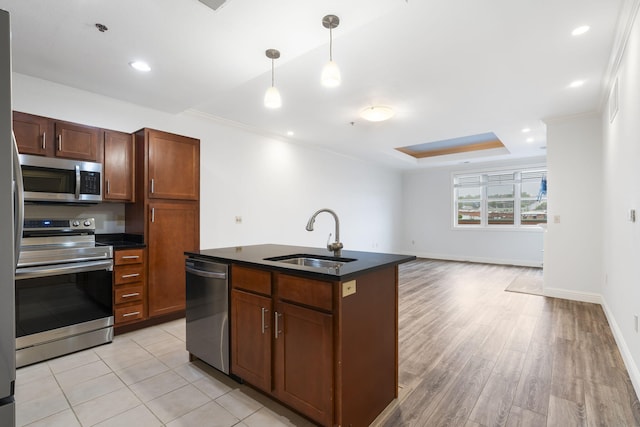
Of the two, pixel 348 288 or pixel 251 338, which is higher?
pixel 348 288

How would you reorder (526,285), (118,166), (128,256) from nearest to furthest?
(128,256) < (118,166) < (526,285)

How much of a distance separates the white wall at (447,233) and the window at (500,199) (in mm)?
207

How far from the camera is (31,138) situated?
2668 mm

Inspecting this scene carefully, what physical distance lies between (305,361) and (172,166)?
106 inches

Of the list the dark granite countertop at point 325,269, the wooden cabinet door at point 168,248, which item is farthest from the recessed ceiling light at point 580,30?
the wooden cabinet door at point 168,248

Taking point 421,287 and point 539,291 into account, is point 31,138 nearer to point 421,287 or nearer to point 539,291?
point 421,287

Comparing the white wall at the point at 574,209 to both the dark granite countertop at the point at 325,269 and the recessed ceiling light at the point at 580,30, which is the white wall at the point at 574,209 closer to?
the recessed ceiling light at the point at 580,30

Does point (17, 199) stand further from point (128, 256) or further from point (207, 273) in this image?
point (128, 256)

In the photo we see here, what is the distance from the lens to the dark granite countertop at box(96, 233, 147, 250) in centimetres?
311

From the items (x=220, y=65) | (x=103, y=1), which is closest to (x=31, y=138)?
(x=103, y=1)

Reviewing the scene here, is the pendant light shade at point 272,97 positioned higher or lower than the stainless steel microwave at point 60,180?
higher

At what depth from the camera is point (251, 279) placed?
1.98 metres

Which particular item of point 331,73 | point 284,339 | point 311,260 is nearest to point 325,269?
point 284,339

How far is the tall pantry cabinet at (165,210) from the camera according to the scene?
3230 mm
